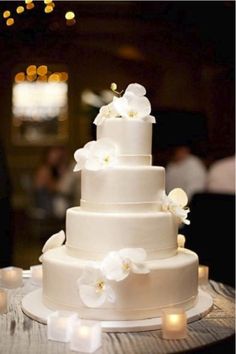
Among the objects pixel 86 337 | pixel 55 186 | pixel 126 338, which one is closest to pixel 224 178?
pixel 126 338

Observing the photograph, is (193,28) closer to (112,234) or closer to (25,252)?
(25,252)

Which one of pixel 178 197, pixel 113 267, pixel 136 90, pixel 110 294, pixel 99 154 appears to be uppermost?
pixel 136 90

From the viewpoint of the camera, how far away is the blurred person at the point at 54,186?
734 cm

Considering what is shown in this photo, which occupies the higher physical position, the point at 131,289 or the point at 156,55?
the point at 156,55

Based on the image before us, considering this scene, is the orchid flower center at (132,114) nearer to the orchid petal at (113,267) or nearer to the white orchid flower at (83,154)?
the white orchid flower at (83,154)

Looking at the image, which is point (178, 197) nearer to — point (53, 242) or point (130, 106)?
point (130, 106)

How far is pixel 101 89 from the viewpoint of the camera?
8.80 meters

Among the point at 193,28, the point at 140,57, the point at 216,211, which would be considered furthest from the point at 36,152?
the point at 216,211

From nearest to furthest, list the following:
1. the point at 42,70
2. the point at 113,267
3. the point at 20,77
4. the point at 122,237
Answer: the point at 113,267 → the point at 122,237 → the point at 20,77 → the point at 42,70

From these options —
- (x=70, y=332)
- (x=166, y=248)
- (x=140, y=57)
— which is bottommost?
(x=70, y=332)

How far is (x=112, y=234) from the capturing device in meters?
2.31

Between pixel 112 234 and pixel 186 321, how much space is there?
44cm

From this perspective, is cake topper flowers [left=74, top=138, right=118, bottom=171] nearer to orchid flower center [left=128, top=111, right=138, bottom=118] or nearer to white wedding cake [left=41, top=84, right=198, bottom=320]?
Answer: white wedding cake [left=41, top=84, right=198, bottom=320]

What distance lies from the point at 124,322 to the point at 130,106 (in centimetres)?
89
